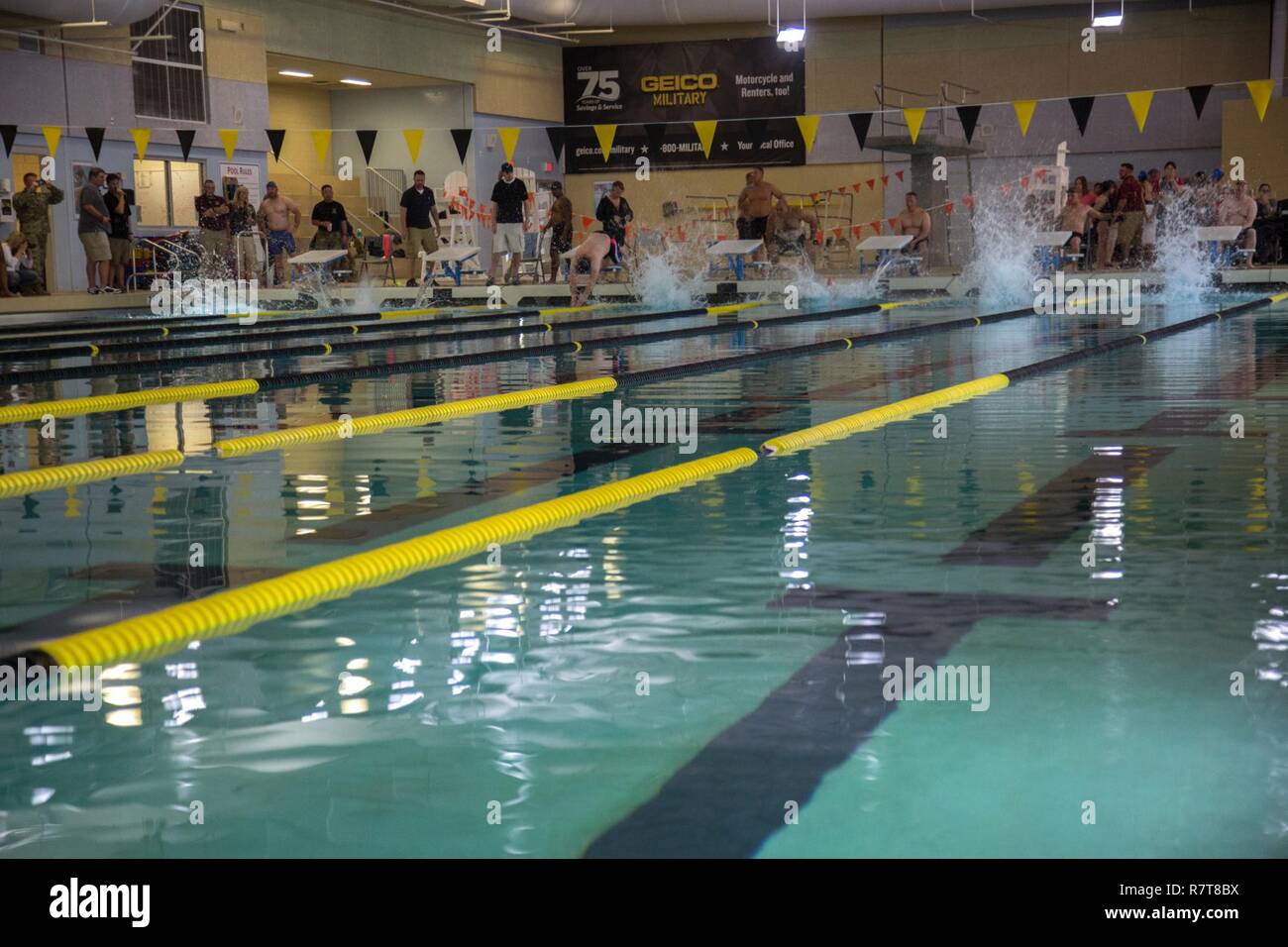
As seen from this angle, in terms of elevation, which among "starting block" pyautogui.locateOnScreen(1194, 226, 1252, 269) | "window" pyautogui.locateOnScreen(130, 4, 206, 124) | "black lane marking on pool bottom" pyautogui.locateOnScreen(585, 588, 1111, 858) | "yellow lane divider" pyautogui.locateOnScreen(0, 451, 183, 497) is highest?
"window" pyautogui.locateOnScreen(130, 4, 206, 124)

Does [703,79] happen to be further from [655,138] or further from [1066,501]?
[1066,501]

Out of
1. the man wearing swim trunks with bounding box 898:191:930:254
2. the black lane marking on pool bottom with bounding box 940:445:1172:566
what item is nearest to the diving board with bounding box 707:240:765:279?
the man wearing swim trunks with bounding box 898:191:930:254

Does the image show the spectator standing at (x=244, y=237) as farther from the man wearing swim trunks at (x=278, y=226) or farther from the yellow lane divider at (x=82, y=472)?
the yellow lane divider at (x=82, y=472)

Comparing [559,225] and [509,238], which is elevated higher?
[559,225]

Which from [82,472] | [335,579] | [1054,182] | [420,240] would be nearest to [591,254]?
[420,240]

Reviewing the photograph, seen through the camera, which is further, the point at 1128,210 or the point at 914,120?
the point at 914,120

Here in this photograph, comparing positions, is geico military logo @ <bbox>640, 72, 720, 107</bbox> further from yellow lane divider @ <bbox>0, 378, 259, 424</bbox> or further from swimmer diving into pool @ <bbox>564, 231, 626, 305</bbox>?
yellow lane divider @ <bbox>0, 378, 259, 424</bbox>

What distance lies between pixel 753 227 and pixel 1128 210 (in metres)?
4.44

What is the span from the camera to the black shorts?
19.2m

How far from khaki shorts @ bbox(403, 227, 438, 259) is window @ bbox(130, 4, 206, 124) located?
194 inches

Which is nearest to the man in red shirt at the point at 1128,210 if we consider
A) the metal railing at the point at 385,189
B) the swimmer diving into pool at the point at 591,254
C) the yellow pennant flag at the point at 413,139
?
the swimmer diving into pool at the point at 591,254

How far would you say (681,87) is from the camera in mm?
28234
